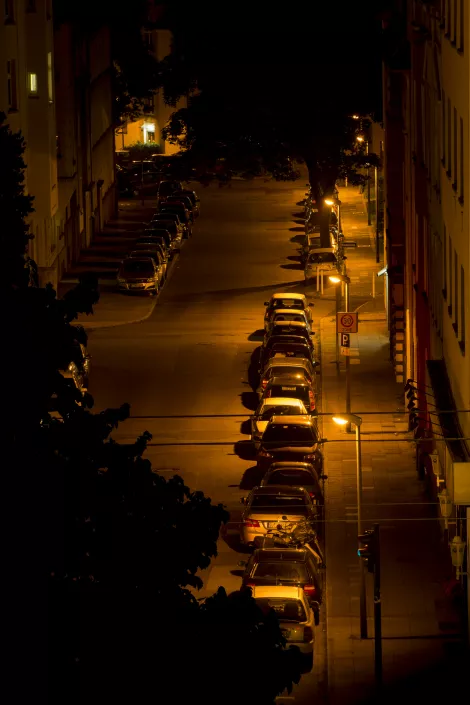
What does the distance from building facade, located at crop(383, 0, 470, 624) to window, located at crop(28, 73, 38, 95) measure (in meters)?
11.6

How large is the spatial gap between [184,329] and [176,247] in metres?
20.1

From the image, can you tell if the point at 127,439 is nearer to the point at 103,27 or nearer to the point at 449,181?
the point at 449,181

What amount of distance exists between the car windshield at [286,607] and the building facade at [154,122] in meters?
97.2

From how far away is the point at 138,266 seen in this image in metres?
71.2

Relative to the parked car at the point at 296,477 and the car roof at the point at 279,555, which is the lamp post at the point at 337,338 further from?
the car roof at the point at 279,555

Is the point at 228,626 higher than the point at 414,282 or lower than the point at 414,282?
lower

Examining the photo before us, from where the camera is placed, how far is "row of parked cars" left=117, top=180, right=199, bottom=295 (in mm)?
70562

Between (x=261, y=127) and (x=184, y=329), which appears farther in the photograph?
(x=261, y=127)

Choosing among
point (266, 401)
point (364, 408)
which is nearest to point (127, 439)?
point (266, 401)

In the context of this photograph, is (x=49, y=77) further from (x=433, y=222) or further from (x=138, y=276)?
(x=433, y=222)

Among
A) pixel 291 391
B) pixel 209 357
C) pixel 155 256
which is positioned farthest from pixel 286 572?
pixel 155 256

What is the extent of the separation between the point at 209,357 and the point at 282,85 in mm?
24653

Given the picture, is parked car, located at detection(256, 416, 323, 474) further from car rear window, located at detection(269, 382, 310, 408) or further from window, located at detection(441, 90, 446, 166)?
window, located at detection(441, 90, 446, 166)

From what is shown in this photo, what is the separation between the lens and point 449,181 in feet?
123
